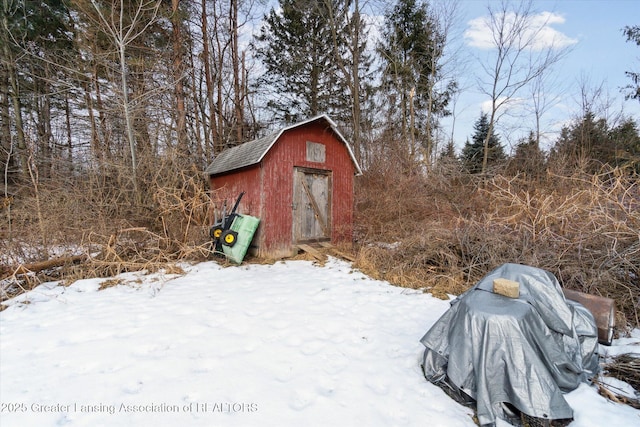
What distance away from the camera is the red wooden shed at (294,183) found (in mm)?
6879

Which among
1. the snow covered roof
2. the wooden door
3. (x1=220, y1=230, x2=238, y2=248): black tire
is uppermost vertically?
the snow covered roof

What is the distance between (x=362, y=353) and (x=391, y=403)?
69 cm

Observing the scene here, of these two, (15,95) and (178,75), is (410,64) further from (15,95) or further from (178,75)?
(15,95)

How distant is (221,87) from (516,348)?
13.7m

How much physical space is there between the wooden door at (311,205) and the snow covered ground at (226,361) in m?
3.07

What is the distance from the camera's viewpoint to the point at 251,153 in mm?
7043

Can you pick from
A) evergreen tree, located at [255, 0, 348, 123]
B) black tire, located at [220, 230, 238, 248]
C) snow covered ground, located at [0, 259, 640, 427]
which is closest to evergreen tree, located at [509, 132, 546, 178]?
evergreen tree, located at [255, 0, 348, 123]

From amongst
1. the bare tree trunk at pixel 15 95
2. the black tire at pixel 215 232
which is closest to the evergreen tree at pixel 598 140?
the black tire at pixel 215 232

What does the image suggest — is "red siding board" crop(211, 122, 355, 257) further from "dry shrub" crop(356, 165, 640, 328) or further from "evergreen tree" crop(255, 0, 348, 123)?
"evergreen tree" crop(255, 0, 348, 123)

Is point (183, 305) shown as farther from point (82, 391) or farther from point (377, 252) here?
point (377, 252)

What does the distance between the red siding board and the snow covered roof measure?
206 mm

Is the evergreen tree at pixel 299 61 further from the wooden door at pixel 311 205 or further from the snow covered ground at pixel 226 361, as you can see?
the snow covered ground at pixel 226 361

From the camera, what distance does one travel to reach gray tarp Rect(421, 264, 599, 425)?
1.84m

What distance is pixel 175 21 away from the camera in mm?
9359
